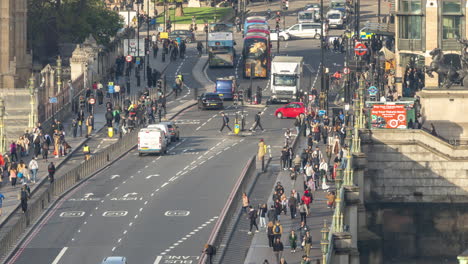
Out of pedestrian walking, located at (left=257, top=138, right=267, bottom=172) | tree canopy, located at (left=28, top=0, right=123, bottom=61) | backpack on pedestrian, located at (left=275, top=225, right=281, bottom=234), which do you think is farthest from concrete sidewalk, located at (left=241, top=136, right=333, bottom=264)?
tree canopy, located at (left=28, top=0, right=123, bottom=61)

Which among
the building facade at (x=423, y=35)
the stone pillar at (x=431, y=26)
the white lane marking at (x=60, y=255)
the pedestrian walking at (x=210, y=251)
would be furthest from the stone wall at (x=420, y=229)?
the stone pillar at (x=431, y=26)

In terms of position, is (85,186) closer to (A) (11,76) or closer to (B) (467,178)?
(B) (467,178)

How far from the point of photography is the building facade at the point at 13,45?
144500 millimetres

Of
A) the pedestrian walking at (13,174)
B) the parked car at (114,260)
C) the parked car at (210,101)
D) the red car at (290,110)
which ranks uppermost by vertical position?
the parked car at (210,101)

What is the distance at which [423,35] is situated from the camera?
137750 millimetres

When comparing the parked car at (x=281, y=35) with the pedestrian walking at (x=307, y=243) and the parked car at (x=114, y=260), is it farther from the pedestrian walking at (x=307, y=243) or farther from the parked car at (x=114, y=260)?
the parked car at (x=114, y=260)

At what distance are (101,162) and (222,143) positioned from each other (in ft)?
39.0

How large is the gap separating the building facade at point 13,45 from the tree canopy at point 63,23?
9165mm

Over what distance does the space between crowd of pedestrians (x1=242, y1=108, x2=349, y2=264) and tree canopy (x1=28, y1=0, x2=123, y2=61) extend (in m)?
39.5

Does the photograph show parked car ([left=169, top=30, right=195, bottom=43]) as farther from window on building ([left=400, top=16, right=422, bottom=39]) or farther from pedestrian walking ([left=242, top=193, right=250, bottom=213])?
pedestrian walking ([left=242, top=193, right=250, bottom=213])

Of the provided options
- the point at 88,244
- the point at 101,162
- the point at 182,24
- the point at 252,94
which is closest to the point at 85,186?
the point at 101,162

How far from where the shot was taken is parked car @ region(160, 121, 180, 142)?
11594cm

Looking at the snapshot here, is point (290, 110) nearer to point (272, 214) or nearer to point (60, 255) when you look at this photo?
point (272, 214)

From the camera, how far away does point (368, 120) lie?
357 feet
